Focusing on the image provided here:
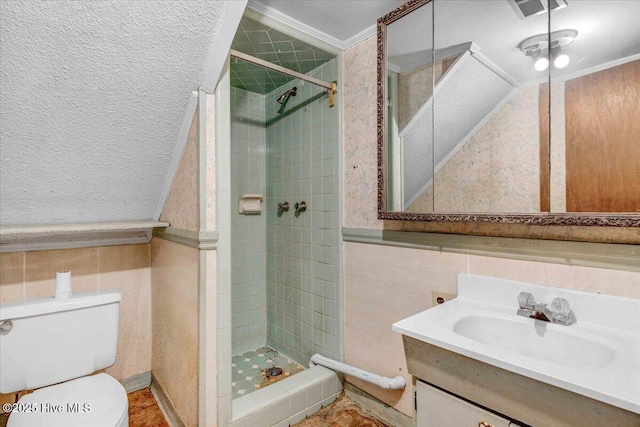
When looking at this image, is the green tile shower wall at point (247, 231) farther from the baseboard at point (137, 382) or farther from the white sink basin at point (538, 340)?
the white sink basin at point (538, 340)

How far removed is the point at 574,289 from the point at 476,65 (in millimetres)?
891

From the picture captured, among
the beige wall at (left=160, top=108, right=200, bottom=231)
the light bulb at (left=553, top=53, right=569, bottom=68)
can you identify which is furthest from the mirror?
the beige wall at (left=160, top=108, right=200, bottom=231)

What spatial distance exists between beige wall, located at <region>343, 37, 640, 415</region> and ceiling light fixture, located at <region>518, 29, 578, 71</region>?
57 cm

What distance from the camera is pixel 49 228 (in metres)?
1.52

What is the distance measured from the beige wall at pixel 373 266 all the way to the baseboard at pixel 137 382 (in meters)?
1.26

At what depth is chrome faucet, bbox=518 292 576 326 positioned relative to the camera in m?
1.04

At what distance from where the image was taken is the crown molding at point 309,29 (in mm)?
1533

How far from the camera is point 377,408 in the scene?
5.62 feet

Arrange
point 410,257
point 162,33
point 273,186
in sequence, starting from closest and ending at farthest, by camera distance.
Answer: point 162,33 < point 410,257 < point 273,186

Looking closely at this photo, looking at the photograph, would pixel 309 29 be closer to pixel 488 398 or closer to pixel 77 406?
pixel 488 398

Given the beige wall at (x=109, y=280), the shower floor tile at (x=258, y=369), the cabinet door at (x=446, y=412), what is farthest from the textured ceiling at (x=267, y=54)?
the shower floor tile at (x=258, y=369)

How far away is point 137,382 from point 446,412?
189cm

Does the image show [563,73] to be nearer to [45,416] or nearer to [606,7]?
[606,7]

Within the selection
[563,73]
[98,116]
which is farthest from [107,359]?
[563,73]
